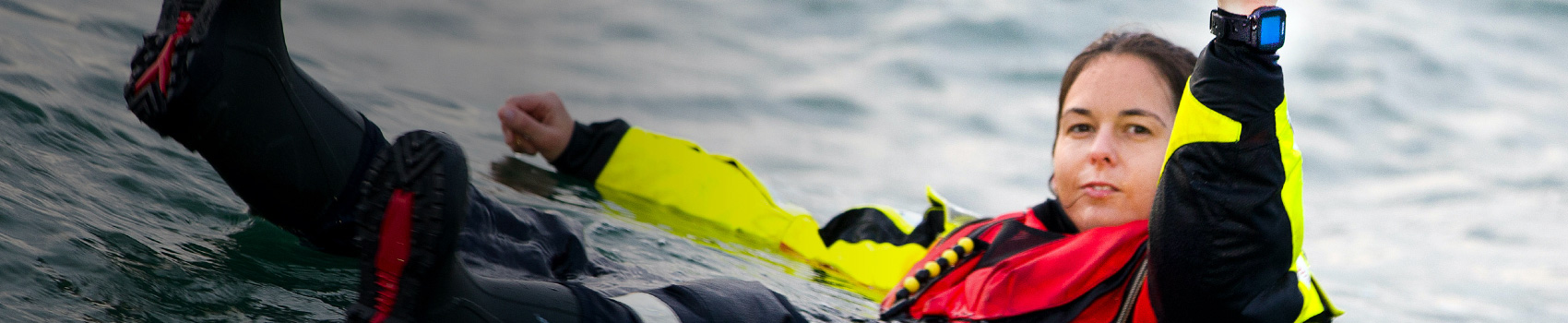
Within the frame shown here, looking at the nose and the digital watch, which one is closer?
the digital watch

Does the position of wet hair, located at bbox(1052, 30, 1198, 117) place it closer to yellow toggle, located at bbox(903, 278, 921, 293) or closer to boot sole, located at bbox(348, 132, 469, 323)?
yellow toggle, located at bbox(903, 278, 921, 293)

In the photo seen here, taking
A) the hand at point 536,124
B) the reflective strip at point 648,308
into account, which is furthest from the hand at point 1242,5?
the hand at point 536,124

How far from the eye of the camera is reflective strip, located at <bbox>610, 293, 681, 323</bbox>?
102 cm

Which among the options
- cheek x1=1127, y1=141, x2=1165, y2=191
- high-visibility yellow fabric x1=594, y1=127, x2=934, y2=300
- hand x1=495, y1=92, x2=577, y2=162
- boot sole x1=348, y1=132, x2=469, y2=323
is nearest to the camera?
boot sole x1=348, y1=132, x2=469, y2=323

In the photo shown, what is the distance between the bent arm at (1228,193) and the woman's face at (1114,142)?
251 millimetres

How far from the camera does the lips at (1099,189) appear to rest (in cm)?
141

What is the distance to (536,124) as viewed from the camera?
7.60ft

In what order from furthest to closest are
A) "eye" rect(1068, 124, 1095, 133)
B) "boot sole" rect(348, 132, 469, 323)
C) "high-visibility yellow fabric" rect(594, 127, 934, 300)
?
"high-visibility yellow fabric" rect(594, 127, 934, 300) → "eye" rect(1068, 124, 1095, 133) → "boot sole" rect(348, 132, 469, 323)

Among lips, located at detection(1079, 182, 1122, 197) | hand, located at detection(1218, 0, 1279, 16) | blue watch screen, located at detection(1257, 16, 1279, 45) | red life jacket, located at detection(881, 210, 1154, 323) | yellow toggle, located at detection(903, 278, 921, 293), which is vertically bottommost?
yellow toggle, located at detection(903, 278, 921, 293)

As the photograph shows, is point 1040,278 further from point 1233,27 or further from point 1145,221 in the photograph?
point 1233,27

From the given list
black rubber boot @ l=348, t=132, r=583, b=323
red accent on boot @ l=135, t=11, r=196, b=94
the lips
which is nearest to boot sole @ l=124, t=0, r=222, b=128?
red accent on boot @ l=135, t=11, r=196, b=94

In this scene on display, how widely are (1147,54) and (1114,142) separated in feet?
0.50

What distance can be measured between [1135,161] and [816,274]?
0.90 metres

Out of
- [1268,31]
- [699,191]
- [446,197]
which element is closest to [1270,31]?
[1268,31]
